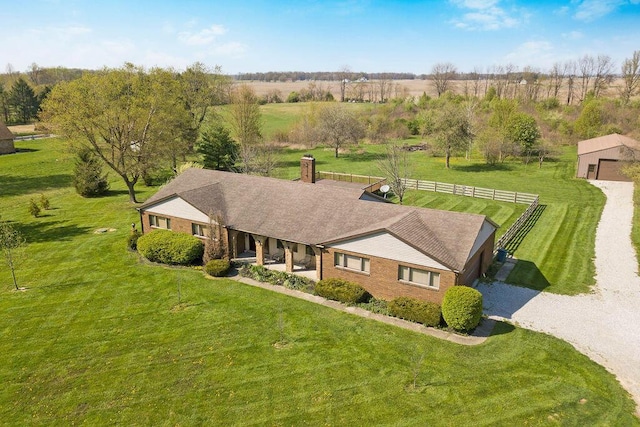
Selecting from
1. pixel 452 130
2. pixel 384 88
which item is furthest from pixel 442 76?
pixel 452 130

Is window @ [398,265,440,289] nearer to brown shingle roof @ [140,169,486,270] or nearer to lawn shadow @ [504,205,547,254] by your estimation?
brown shingle roof @ [140,169,486,270]

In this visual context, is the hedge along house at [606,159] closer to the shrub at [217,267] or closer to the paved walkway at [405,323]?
the paved walkway at [405,323]

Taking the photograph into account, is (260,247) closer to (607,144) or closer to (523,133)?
(607,144)

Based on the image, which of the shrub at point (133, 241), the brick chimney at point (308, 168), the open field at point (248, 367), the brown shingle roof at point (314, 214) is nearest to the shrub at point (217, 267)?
the open field at point (248, 367)

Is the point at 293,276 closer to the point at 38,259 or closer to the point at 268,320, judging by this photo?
the point at 268,320

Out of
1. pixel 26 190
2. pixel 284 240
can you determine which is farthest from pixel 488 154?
pixel 26 190

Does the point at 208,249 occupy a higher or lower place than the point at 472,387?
higher
